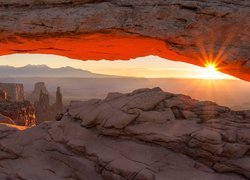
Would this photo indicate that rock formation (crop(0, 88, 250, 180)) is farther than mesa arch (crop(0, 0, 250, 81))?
No

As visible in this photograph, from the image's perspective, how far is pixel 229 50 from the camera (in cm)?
1191

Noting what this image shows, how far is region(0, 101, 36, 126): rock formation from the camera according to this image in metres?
27.9

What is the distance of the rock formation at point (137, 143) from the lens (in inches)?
400

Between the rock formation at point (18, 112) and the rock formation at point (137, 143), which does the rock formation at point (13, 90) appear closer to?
the rock formation at point (18, 112)

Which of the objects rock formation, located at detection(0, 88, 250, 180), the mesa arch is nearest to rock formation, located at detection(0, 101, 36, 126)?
rock formation, located at detection(0, 88, 250, 180)

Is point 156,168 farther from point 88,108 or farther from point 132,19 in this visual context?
point 132,19

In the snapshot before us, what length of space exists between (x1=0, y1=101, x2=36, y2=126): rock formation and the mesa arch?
15.8m

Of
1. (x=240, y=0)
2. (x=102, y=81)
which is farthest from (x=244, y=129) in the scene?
(x=102, y=81)

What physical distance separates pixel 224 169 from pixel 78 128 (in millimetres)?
5094

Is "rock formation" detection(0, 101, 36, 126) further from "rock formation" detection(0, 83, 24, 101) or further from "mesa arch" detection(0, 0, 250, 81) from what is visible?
"rock formation" detection(0, 83, 24, 101)

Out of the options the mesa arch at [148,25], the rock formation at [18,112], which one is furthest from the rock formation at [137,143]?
the rock formation at [18,112]

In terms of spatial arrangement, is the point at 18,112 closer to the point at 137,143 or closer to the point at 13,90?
the point at 137,143

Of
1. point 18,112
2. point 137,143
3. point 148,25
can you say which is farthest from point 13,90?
point 137,143

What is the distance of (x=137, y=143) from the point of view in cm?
1112
